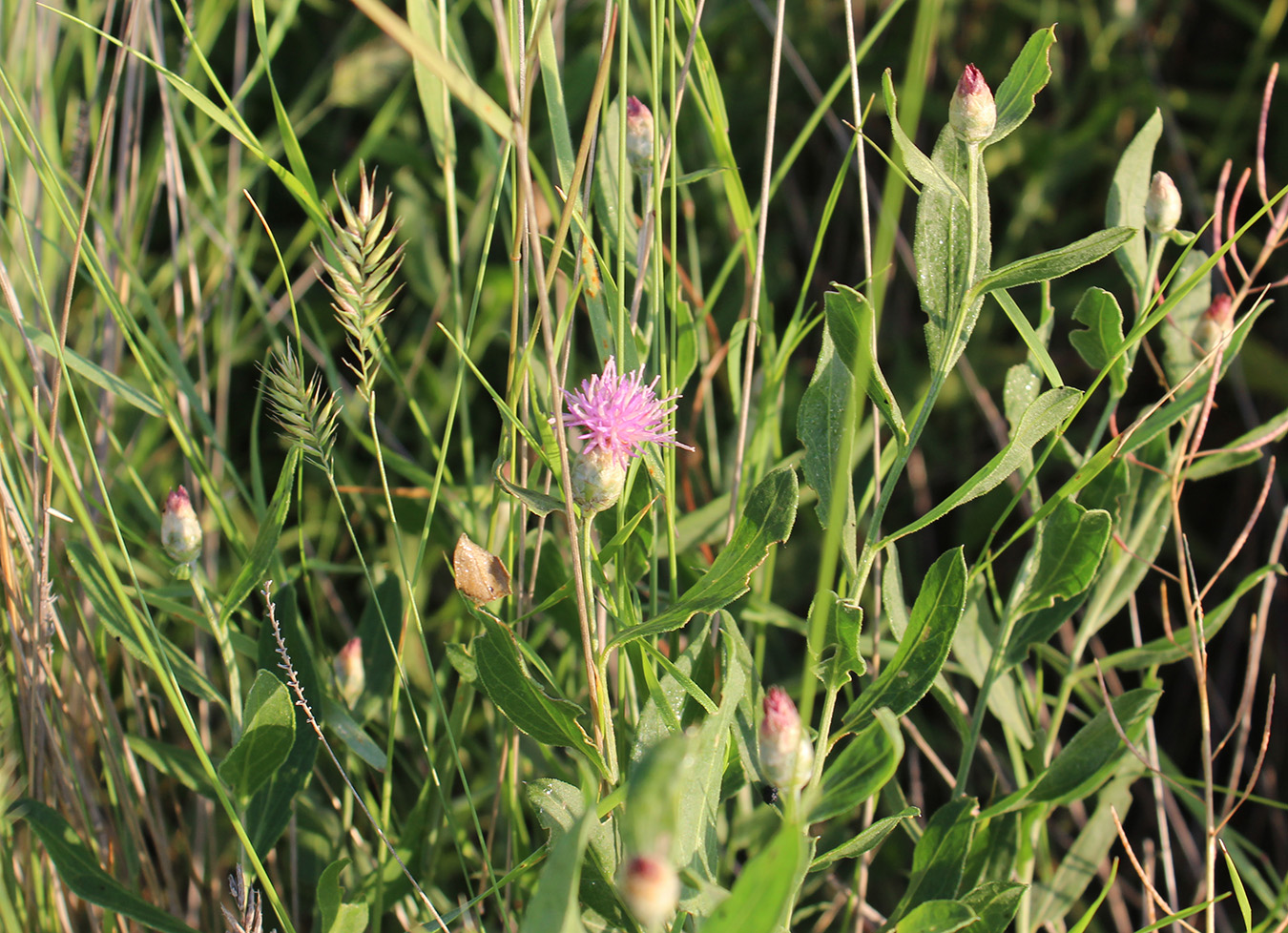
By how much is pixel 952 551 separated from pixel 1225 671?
667 millimetres

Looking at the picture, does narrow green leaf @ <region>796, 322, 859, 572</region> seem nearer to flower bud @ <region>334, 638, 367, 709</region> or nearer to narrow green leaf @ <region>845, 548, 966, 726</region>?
narrow green leaf @ <region>845, 548, 966, 726</region>

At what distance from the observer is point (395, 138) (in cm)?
106

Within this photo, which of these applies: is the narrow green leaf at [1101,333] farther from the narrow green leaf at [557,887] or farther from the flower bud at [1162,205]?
the narrow green leaf at [557,887]

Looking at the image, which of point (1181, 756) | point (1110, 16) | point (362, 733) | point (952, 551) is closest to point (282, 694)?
point (362, 733)

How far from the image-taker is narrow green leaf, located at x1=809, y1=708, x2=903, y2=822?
1.17 feet

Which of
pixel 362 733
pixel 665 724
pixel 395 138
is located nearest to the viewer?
pixel 665 724

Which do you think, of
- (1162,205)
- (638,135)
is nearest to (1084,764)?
(1162,205)

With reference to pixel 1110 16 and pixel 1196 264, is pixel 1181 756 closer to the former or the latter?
pixel 1196 264

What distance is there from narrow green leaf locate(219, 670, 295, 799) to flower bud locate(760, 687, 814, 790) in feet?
0.82

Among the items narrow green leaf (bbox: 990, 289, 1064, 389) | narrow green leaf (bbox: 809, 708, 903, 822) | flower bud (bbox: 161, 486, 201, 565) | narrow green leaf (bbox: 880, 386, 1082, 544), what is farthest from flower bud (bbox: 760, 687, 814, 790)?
flower bud (bbox: 161, 486, 201, 565)

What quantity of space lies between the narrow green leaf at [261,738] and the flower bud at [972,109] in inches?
15.7

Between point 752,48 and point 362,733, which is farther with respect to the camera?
point 752,48

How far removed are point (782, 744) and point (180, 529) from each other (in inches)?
13.4

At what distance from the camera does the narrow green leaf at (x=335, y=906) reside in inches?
18.7
